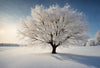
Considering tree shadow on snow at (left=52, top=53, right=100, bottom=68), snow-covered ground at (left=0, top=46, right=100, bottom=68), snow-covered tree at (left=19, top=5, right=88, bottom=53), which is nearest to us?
snow-covered ground at (left=0, top=46, right=100, bottom=68)

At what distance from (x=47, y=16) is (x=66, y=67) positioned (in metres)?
9.18

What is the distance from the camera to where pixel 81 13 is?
12336 millimetres

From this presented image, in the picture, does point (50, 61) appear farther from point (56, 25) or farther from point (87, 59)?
point (56, 25)

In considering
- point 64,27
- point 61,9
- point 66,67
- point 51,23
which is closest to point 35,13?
point 51,23

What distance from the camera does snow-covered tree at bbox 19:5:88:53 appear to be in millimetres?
11352

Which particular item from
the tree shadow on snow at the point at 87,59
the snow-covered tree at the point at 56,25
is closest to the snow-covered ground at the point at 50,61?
the tree shadow on snow at the point at 87,59

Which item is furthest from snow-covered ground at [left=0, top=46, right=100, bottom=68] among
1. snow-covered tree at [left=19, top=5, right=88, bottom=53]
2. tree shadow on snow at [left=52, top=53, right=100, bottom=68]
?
snow-covered tree at [left=19, top=5, right=88, bottom=53]

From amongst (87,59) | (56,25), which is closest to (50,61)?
(87,59)

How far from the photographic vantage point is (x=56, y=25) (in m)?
11.6

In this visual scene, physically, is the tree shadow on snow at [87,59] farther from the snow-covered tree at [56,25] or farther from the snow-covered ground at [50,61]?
the snow-covered tree at [56,25]

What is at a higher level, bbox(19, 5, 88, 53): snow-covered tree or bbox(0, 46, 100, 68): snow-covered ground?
bbox(19, 5, 88, 53): snow-covered tree

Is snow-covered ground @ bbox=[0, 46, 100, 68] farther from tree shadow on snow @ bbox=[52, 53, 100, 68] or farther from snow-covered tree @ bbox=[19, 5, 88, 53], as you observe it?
snow-covered tree @ bbox=[19, 5, 88, 53]

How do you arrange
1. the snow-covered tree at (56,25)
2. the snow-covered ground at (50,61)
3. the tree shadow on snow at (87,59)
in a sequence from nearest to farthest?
1. the snow-covered ground at (50,61)
2. the tree shadow on snow at (87,59)
3. the snow-covered tree at (56,25)

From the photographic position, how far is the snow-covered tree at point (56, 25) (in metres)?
11.4
